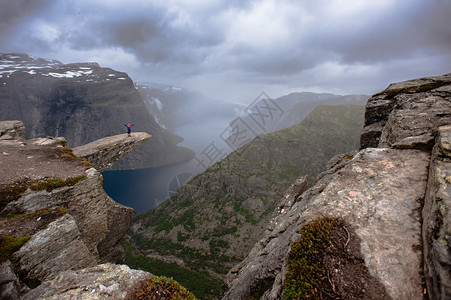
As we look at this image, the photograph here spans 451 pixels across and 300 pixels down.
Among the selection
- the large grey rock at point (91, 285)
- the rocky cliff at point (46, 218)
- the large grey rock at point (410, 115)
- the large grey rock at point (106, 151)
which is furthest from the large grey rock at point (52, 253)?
the large grey rock at point (410, 115)

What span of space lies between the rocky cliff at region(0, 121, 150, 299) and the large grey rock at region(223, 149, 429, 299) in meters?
7.10

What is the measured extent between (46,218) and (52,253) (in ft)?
7.01

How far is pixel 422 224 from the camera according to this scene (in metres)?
5.39

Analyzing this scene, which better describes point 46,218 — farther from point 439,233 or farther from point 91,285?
point 439,233

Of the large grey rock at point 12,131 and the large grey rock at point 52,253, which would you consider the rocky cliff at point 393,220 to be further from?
the large grey rock at point 12,131

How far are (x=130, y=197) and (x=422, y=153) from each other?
201 meters

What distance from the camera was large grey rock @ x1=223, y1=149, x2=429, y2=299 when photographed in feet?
15.7

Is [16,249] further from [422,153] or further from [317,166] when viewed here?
[317,166]

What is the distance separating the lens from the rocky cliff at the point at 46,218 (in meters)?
8.77

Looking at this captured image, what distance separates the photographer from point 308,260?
5.47 metres

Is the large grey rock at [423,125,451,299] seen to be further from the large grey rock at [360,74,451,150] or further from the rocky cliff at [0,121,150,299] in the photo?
the rocky cliff at [0,121,150,299]

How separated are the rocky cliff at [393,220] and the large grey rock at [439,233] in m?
0.01

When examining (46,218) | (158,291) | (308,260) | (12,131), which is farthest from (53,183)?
(12,131)

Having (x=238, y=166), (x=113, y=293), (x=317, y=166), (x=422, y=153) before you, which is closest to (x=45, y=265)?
(x=113, y=293)
